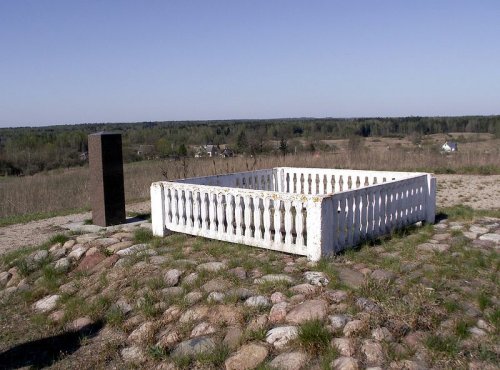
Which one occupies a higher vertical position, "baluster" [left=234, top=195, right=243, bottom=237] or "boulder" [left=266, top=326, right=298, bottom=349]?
"baluster" [left=234, top=195, right=243, bottom=237]

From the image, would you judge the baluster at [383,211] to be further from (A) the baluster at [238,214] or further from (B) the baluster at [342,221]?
(A) the baluster at [238,214]

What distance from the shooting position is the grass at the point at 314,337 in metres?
3.81

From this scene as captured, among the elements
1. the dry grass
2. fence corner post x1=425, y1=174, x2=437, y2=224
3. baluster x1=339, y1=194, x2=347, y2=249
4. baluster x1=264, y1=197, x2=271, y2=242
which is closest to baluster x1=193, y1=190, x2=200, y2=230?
baluster x1=264, y1=197, x2=271, y2=242

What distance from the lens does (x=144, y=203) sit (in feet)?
40.1

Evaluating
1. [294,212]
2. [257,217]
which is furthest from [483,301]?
[257,217]

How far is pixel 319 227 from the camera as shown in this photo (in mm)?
5410

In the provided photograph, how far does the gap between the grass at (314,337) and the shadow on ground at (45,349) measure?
2205mm

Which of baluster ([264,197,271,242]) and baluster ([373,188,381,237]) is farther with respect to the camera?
baluster ([373,188,381,237])

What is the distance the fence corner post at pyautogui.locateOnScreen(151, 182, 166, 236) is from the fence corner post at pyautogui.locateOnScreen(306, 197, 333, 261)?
2484mm

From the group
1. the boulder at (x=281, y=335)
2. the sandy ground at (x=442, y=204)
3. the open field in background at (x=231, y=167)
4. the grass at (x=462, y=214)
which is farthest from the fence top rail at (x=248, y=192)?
the open field in background at (x=231, y=167)

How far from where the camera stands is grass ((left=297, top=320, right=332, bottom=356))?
150 inches

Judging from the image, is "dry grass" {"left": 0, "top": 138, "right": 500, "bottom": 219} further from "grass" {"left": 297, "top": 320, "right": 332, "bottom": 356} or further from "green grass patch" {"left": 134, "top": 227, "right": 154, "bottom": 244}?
"grass" {"left": 297, "top": 320, "right": 332, "bottom": 356}

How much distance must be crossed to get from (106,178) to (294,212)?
351 cm

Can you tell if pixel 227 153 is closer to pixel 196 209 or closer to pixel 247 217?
pixel 196 209
